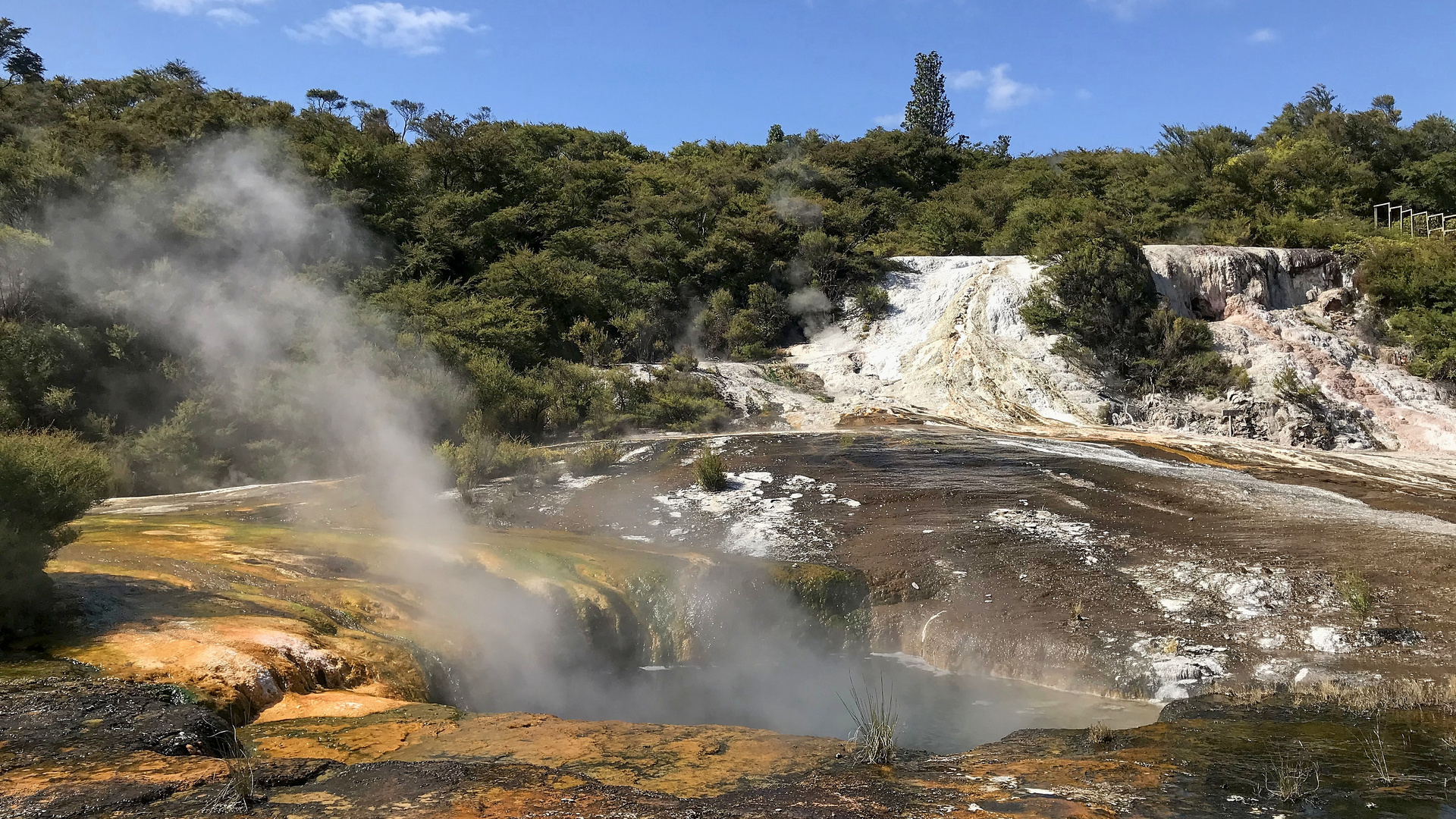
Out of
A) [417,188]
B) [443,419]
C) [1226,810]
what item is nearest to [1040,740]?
[1226,810]

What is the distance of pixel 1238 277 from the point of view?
1927 cm

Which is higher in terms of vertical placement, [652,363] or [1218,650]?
[652,363]

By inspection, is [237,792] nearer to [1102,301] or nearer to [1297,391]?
[1297,391]

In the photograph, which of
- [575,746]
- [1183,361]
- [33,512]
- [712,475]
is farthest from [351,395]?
[1183,361]

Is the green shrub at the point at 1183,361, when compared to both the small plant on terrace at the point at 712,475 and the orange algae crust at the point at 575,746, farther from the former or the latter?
the orange algae crust at the point at 575,746

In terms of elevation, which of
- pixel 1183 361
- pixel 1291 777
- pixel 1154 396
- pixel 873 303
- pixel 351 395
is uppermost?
pixel 873 303

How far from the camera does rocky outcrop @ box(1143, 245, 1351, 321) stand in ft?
63.0

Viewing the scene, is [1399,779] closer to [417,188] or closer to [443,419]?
[443,419]

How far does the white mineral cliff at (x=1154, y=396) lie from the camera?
15.9 m

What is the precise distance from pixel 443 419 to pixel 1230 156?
2299cm

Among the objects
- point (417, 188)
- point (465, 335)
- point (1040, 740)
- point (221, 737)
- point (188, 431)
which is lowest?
point (1040, 740)

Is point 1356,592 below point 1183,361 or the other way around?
below

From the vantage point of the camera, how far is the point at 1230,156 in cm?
2539

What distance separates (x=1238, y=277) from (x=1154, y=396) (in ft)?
14.6
